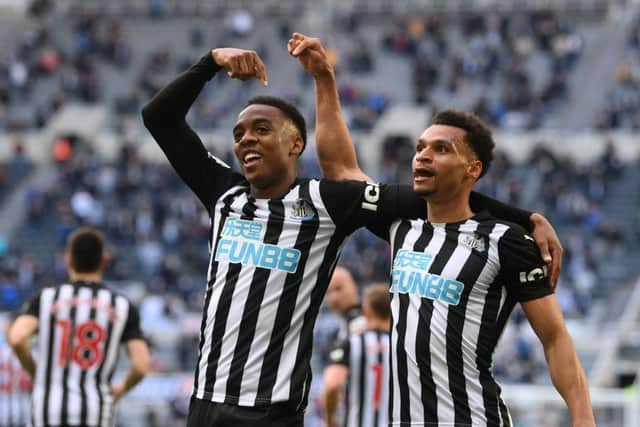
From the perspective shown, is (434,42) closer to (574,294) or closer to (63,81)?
(63,81)

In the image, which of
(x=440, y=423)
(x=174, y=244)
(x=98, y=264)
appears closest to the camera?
(x=440, y=423)

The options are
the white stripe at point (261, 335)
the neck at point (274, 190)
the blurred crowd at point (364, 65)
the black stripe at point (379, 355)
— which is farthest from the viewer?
the blurred crowd at point (364, 65)

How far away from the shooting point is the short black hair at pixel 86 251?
820 cm

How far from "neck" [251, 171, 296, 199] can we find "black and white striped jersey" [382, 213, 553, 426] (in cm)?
61

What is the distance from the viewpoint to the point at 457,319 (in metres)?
5.69

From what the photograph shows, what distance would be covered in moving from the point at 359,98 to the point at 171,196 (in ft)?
24.7

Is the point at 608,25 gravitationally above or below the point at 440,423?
above

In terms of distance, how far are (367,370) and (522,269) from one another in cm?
337

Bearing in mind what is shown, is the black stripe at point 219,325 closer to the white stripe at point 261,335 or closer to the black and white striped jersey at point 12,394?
the white stripe at point 261,335

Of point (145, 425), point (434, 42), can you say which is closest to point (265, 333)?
point (145, 425)

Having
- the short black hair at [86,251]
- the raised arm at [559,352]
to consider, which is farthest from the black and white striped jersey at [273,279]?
the short black hair at [86,251]

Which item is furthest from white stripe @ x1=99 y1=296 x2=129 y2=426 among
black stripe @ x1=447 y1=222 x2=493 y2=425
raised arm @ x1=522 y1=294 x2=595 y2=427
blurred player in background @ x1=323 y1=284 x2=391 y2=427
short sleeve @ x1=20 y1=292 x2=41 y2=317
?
raised arm @ x1=522 y1=294 x2=595 y2=427

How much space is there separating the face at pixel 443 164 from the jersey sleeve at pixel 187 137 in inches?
33.2

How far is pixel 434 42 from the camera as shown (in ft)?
140
